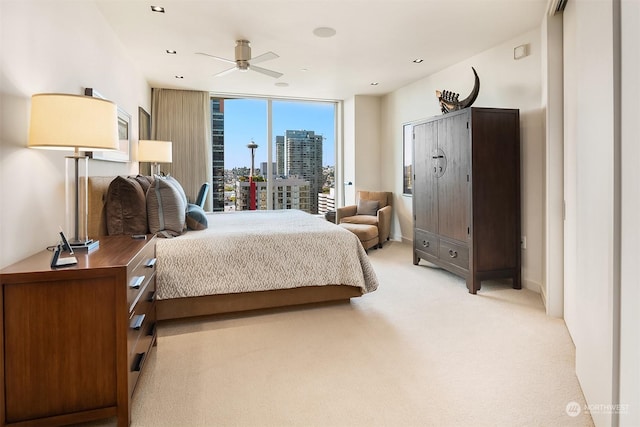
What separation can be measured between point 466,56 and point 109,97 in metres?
3.92

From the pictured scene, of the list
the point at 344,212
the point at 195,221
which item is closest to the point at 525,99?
the point at 344,212

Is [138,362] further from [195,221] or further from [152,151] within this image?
[152,151]

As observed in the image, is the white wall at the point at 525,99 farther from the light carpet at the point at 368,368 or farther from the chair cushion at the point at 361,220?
the chair cushion at the point at 361,220

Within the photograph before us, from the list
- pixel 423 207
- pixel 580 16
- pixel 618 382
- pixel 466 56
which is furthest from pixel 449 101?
pixel 618 382

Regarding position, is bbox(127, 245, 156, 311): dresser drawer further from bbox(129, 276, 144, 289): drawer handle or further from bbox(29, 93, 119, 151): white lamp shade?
bbox(29, 93, 119, 151): white lamp shade

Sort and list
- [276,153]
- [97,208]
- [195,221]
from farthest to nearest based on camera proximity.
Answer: [276,153] → [195,221] → [97,208]

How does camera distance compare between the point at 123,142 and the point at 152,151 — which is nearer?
the point at 123,142

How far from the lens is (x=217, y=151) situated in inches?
252

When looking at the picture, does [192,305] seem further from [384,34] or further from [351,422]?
[384,34]

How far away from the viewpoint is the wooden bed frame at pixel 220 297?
2.52m

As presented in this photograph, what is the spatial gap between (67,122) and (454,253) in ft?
11.4

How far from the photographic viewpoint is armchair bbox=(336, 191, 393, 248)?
5715 millimetres

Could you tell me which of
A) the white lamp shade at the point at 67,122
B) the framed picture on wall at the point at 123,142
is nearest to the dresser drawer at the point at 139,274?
the white lamp shade at the point at 67,122

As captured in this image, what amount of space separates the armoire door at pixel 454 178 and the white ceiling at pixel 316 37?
90 centimetres
